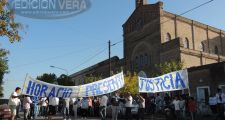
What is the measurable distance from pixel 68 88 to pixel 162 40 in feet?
94.3

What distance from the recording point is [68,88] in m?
19.5

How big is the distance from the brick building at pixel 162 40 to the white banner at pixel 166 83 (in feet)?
67.9

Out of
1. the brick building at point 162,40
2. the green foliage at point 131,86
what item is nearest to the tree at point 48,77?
the brick building at point 162,40

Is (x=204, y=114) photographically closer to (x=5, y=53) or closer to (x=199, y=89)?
(x=199, y=89)

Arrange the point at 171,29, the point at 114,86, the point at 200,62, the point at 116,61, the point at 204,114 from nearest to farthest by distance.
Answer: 1. the point at 114,86
2. the point at 204,114
3. the point at 200,62
4. the point at 171,29
5. the point at 116,61

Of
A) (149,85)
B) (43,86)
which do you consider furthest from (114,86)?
(43,86)

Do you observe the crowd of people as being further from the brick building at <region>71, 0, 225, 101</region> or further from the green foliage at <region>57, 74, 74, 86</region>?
the green foliage at <region>57, 74, 74, 86</region>

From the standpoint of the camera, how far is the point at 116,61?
5644 cm

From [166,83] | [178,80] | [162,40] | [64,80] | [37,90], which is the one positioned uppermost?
[162,40]

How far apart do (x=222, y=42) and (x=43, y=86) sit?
4628 centimetres

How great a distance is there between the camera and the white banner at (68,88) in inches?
712

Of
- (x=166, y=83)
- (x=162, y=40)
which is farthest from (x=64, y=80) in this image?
(x=166, y=83)

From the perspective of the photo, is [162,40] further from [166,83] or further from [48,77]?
[48,77]

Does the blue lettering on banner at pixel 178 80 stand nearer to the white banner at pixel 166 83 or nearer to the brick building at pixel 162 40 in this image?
the white banner at pixel 166 83
